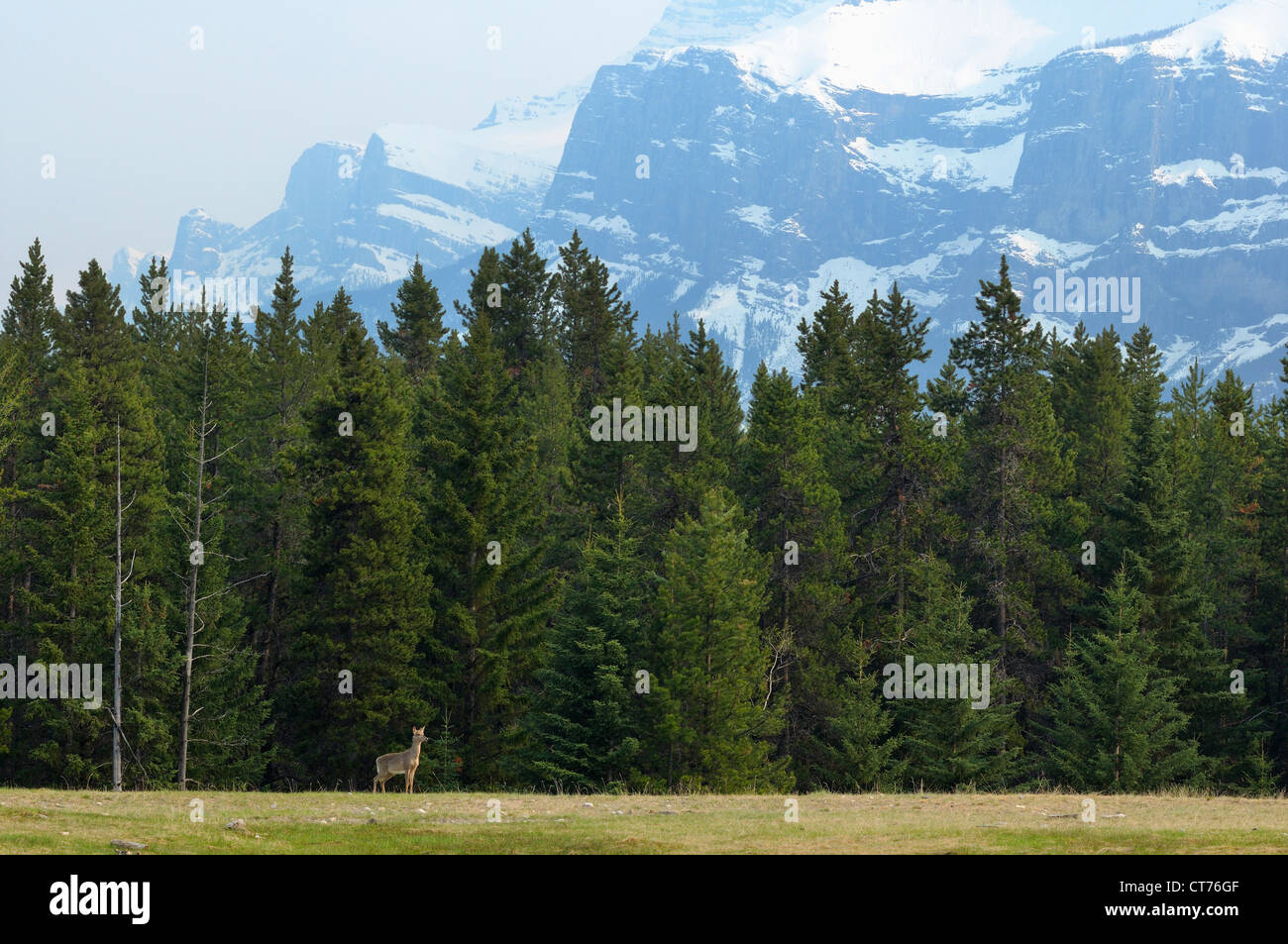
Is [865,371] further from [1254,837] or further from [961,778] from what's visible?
[1254,837]

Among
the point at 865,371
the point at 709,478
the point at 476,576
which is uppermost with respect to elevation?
the point at 865,371

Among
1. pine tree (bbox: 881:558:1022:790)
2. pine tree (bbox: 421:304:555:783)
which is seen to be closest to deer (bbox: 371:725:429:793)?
pine tree (bbox: 421:304:555:783)

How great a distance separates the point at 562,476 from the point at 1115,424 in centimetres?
2770

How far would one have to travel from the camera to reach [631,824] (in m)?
18.8

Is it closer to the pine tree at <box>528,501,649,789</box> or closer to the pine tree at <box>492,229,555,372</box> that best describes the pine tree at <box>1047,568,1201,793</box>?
the pine tree at <box>528,501,649,789</box>

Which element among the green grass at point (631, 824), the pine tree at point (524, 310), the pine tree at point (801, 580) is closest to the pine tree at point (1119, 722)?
the pine tree at point (801, 580)

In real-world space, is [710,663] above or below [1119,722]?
above

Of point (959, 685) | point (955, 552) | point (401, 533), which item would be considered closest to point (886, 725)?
point (959, 685)

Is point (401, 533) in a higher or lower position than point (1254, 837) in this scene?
A: higher

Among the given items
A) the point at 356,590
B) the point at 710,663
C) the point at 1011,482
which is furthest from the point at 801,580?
the point at 356,590

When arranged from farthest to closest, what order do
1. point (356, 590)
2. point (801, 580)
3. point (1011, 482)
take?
point (801, 580) → point (1011, 482) → point (356, 590)

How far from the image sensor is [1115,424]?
6322 cm

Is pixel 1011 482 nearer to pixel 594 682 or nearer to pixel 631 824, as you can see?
pixel 594 682

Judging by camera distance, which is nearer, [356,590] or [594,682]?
[594,682]
